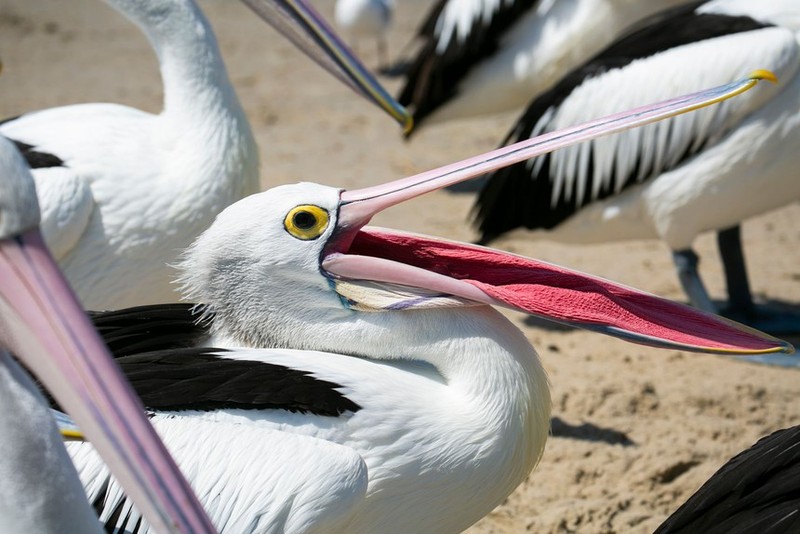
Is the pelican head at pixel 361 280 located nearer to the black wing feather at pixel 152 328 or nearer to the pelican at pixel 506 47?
the black wing feather at pixel 152 328

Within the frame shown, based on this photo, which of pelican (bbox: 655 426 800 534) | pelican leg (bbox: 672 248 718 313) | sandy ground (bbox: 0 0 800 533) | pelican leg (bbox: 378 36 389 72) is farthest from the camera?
pelican leg (bbox: 378 36 389 72)

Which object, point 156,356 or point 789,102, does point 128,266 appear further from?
point 789,102

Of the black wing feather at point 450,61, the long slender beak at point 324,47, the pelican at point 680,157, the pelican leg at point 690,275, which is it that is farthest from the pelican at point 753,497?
the black wing feather at point 450,61

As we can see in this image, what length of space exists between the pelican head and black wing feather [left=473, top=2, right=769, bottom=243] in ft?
A: 6.97

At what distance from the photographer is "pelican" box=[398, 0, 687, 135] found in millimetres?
6090

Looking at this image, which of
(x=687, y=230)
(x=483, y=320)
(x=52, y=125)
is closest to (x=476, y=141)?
(x=687, y=230)

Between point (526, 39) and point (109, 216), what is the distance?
10.9 feet

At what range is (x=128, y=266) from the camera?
359cm

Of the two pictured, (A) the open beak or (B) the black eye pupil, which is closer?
(A) the open beak

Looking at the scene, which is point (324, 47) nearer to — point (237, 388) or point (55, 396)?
point (237, 388)

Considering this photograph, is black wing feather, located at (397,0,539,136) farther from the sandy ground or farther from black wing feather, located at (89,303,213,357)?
black wing feather, located at (89,303,213,357)

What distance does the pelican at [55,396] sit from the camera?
1445mm

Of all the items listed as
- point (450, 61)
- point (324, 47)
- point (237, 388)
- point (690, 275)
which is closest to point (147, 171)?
point (324, 47)

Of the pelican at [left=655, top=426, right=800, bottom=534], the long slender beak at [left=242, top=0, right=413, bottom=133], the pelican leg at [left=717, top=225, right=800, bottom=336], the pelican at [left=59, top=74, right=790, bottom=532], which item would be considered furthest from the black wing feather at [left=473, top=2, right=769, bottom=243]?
the pelican at [left=655, top=426, right=800, bottom=534]
